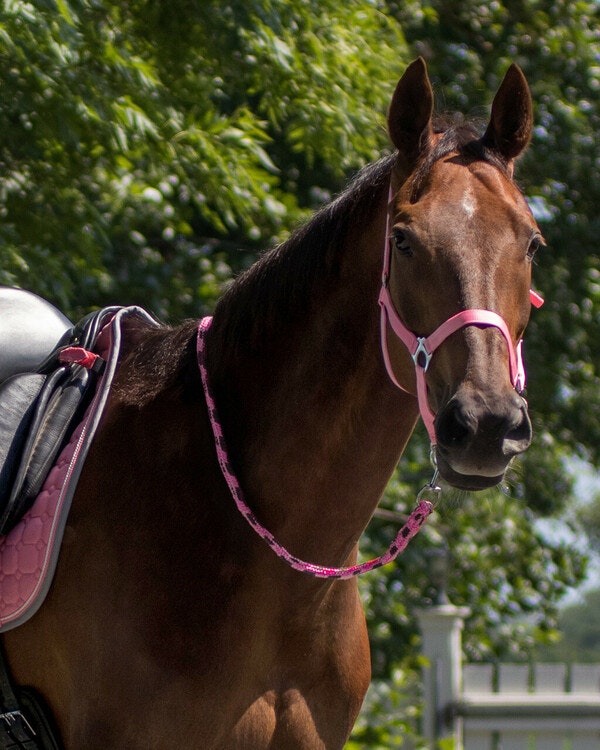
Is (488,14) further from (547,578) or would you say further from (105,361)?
(105,361)

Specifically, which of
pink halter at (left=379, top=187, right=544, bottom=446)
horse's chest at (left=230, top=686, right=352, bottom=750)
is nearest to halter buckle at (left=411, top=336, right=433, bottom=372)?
pink halter at (left=379, top=187, right=544, bottom=446)

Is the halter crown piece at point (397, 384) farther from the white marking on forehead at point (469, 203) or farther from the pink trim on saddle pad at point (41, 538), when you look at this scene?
the pink trim on saddle pad at point (41, 538)

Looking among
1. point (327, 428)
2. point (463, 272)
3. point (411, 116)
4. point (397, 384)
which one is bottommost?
point (327, 428)

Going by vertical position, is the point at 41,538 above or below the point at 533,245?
below

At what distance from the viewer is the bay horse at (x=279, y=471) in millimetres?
2256

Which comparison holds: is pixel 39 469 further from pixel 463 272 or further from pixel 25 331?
pixel 463 272

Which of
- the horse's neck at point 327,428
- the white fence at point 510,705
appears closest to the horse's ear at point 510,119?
the horse's neck at point 327,428

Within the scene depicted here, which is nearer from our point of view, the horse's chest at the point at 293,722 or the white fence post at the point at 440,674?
the horse's chest at the point at 293,722

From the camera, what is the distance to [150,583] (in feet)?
7.90

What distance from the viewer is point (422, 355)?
2.16m

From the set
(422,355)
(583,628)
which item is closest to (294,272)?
(422,355)

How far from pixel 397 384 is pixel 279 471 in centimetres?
36

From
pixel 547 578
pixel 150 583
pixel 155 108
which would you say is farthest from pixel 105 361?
pixel 547 578

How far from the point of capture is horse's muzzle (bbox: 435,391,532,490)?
198 centimetres
